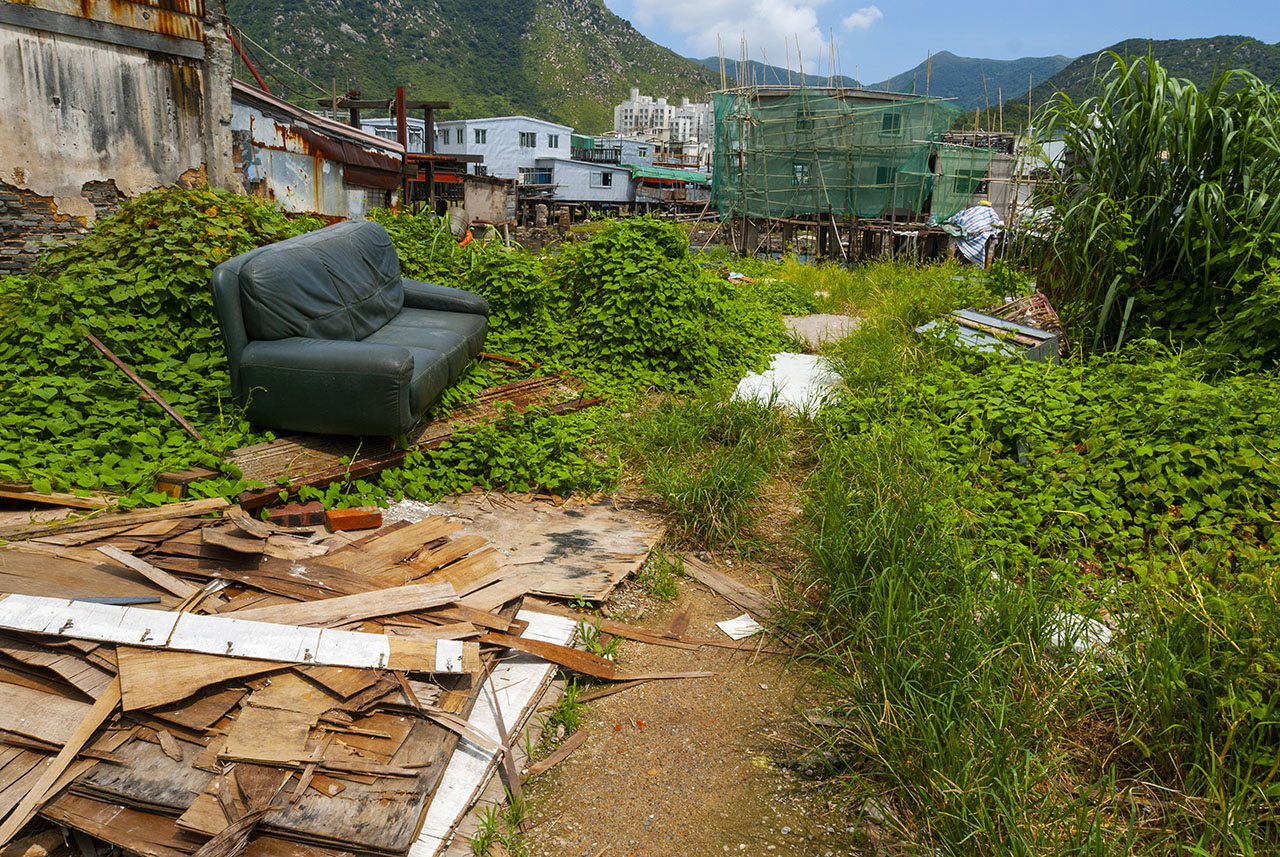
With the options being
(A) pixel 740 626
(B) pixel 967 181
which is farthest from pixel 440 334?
(B) pixel 967 181

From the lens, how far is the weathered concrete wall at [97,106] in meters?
7.30

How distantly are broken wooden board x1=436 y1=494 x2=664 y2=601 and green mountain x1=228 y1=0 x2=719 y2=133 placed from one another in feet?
167

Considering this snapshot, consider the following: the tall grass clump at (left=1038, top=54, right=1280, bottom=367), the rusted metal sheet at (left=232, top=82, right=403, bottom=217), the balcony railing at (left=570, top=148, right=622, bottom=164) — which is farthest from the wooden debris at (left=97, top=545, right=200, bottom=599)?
the balcony railing at (left=570, top=148, right=622, bottom=164)

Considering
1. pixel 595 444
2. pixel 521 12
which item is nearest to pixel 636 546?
pixel 595 444

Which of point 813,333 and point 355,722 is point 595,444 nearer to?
point 355,722

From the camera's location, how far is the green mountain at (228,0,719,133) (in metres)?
58.7

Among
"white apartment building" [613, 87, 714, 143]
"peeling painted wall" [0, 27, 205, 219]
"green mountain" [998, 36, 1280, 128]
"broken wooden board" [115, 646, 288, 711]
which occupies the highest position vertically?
"white apartment building" [613, 87, 714, 143]

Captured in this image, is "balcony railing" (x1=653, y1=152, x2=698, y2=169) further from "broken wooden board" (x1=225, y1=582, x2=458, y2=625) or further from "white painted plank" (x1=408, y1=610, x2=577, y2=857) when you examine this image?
"broken wooden board" (x1=225, y1=582, x2=458, y2=625)

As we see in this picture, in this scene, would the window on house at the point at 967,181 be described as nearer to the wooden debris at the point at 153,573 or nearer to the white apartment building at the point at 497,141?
the wooden debris at the point at 153,573

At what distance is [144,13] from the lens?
7938 mm

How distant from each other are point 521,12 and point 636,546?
3429 inches

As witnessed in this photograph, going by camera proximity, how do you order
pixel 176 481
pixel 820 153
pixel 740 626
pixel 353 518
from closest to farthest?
1. pixel 740 626
2. pixel 176 481
3. pixel 353 518
4. pixel 820 153

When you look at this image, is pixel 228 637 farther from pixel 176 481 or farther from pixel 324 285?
pixel 324 285

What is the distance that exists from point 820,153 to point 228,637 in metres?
20.3
